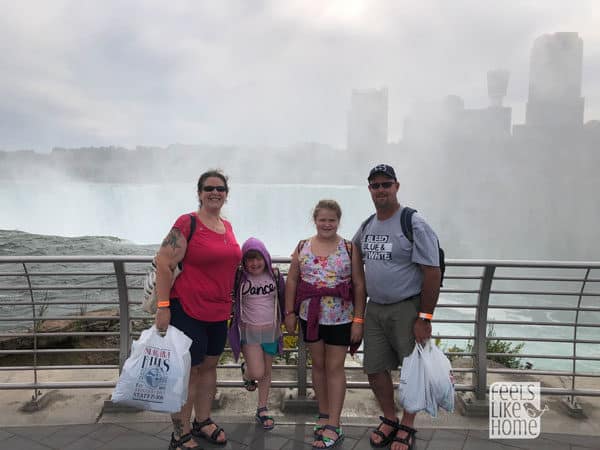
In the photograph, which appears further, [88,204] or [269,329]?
[88,204]

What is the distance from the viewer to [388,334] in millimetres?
2824

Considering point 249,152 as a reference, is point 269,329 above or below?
below

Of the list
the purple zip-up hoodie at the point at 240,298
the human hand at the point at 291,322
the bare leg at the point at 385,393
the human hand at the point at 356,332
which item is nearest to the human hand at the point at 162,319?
the purple zip-up hoodie at the point at 240,298

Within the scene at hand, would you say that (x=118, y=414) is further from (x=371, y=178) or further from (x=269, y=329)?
(x=371, y=178)

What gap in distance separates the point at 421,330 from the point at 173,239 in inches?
65.3

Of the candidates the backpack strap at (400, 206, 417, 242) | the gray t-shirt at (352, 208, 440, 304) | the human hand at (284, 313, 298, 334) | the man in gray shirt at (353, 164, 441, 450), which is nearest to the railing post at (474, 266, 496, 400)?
the man in gray shirt at (353, 164, 441, 450)

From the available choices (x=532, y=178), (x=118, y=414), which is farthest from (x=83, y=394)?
(x=532, y=178)

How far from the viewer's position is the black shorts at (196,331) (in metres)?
2.69

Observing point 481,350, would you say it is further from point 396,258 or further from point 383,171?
point 383,171

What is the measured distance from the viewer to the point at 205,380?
2.88 metres

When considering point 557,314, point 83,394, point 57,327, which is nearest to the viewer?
point 83,394

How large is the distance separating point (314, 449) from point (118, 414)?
156cm

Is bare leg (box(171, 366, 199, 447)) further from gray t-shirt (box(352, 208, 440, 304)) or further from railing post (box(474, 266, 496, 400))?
railing post (box(474, 266, 496, 400))

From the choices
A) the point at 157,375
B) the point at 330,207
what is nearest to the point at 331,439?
the point at 157,375
